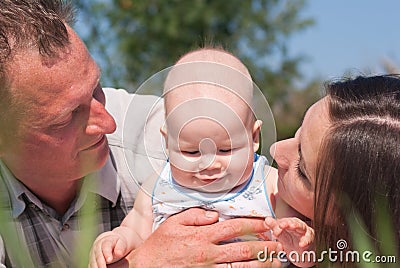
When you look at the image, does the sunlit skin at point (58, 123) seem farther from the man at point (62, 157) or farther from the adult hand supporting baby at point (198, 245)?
the adult hand supporting baby at point (198, 245)

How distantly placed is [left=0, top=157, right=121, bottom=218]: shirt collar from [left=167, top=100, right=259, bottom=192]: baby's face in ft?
1.42

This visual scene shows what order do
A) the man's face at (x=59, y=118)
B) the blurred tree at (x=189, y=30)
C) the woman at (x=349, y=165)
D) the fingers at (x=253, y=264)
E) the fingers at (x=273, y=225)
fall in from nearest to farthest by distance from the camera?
1. the woman at (x=349, y=165)
2. the fingers at (x=273, y=225)
3. the fingers at (x=253, y=264)
4. the man's face at (x=59, y=118)
5. the blurred tree at (x=189, y=30)

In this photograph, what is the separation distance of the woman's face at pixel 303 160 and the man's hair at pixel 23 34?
0.83m

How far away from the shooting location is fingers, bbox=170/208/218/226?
2344mm

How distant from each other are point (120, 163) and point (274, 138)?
74 centimetres

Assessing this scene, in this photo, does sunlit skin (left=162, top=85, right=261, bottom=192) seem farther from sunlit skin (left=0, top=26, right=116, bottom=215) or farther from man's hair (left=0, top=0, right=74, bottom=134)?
man's hair (left=0, top=0, right=74, bottom=134)

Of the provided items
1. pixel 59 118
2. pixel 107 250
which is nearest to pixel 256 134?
pixel 107 250

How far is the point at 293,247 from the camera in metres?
2.25

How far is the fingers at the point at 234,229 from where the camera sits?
7.54 feet

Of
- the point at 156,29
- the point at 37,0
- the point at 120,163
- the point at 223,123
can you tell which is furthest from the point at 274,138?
the point at 156,29

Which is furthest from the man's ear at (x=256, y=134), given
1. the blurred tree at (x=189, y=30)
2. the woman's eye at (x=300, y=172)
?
the blurred tree at (x=189, y=30)

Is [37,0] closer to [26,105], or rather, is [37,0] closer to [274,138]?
[26,105]

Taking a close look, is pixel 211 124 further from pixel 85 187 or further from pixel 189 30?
pixel 189 30

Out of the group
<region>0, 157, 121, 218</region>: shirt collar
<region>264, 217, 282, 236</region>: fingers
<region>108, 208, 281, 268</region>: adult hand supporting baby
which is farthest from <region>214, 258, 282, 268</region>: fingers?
<region>0, 157, 121, 218</region>: shirt collar
